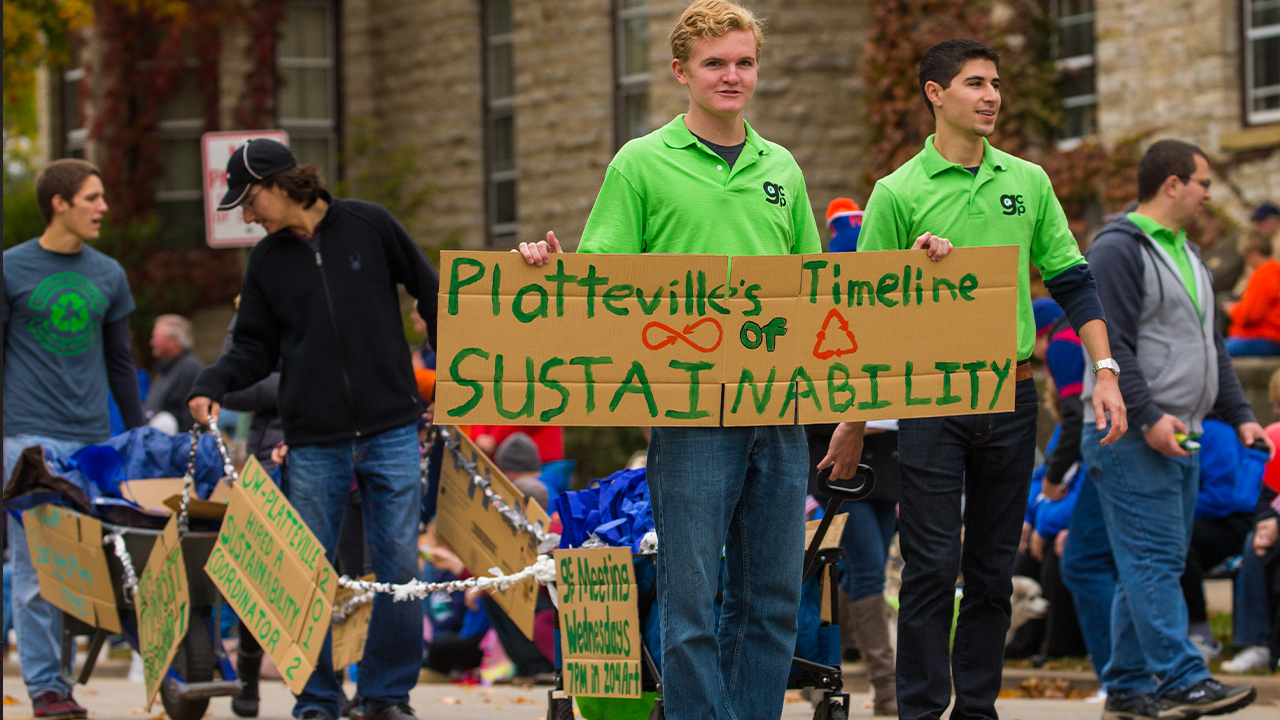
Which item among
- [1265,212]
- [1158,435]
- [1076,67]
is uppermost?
[1076,67]

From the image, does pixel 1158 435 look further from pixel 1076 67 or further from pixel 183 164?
pixel 183 164

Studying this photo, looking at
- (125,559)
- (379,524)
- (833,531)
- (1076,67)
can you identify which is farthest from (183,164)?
(833,531)

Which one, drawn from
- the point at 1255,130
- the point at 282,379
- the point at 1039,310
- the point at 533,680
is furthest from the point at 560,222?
the point at 282,379

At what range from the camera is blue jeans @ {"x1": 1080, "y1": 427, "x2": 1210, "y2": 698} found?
587 cm

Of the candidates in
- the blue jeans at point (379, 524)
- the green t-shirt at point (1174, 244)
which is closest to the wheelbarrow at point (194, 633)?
the blue jeans at point (379, 524)

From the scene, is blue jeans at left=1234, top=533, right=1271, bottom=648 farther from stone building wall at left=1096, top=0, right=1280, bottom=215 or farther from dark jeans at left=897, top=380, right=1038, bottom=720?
stone building wall at left=1096, top=0, right=1280, bottom=215

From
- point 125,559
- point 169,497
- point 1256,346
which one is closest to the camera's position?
point 125,559

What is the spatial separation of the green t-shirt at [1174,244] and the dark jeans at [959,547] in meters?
1.56

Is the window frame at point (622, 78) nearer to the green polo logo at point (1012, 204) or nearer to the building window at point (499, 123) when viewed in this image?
the building window at point (499, 123)

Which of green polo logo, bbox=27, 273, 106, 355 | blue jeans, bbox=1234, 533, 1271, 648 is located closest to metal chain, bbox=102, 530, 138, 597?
green polo logo, bbox=27, 273, 106, 355

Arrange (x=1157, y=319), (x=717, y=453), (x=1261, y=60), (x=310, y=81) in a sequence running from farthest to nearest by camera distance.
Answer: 1. (x=310, y=81)
2. (x=1261, y=60)
3. (x=1157, y=319)
4. (x=717, y=453)

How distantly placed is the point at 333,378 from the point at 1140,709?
3363 millimetres

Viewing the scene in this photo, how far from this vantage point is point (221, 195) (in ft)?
33.9

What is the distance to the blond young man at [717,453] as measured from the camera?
13.7 feet
